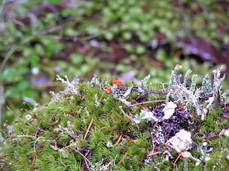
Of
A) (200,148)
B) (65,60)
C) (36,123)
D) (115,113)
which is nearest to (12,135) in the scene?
(36,123)

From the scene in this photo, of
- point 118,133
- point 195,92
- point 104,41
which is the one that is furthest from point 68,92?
point 104,41

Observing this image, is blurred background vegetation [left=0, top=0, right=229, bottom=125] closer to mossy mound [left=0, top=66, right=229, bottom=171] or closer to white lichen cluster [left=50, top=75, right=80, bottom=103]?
white lichen cluster [left=50, top=75, right=80, bottom=103]

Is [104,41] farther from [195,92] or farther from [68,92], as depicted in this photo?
[195,92]

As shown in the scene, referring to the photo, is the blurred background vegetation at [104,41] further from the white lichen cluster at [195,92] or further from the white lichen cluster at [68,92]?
the white lichen cluster at [195,92]

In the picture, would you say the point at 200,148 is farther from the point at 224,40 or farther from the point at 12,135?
the point at 224,40

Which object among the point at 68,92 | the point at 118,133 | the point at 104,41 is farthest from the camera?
the point at 104,41

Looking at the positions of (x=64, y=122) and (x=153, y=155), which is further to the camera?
(x=64, y=122)

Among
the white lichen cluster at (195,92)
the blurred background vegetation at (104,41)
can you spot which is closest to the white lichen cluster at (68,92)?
the white lichen cluster at (195,92)
